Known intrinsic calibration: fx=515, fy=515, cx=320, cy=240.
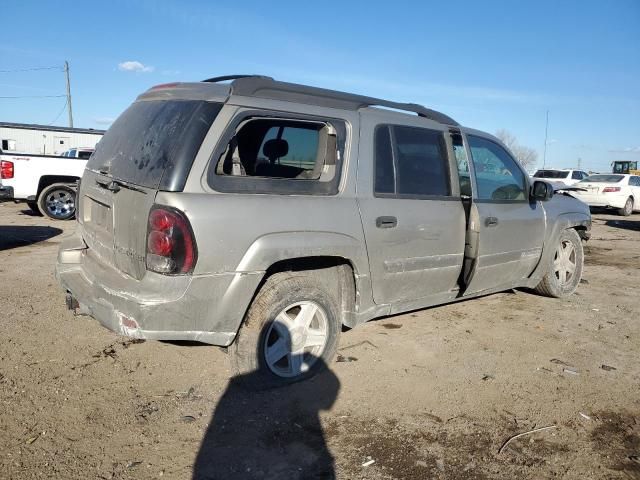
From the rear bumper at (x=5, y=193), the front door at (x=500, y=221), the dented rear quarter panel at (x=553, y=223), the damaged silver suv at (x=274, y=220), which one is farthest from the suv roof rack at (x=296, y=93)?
the rear bumper at (x=5, y=193)

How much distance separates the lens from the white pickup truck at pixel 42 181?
35.6 feet

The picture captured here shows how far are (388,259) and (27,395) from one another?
8.40ft

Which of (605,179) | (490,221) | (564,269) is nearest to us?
(490,221)

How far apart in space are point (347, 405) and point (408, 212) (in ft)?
4.89

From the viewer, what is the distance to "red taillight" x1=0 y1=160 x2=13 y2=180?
10.8 m

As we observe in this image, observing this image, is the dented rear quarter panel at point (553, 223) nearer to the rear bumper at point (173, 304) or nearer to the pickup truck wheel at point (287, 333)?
the pickup truck wheel at point (287, 333)

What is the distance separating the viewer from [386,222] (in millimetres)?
3748

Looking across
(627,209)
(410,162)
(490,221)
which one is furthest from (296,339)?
(627,209)

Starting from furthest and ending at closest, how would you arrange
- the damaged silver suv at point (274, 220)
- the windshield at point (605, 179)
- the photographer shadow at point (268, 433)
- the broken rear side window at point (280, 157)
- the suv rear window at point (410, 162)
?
the windshield at point (605, 179), the suv rear window at point (410, 162), the broken rear side window at point (280, 157), the damaged silver suv at point (274, 220), the photographer shadow at point (268, 433)

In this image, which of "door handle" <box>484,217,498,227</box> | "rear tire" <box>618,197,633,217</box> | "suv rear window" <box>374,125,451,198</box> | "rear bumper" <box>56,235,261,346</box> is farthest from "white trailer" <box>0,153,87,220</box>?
"rear tire" <box>618,197,633,217</box>

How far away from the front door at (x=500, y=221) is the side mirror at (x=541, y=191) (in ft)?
0.26

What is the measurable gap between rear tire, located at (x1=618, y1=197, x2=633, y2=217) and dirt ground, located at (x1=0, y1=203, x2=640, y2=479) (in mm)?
14837

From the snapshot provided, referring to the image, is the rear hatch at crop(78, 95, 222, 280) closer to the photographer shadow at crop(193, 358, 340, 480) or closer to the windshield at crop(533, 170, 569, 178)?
the photographer shadow at crop(193, 358, 340, 480)

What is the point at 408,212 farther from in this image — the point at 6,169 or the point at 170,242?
the point at 6,169
